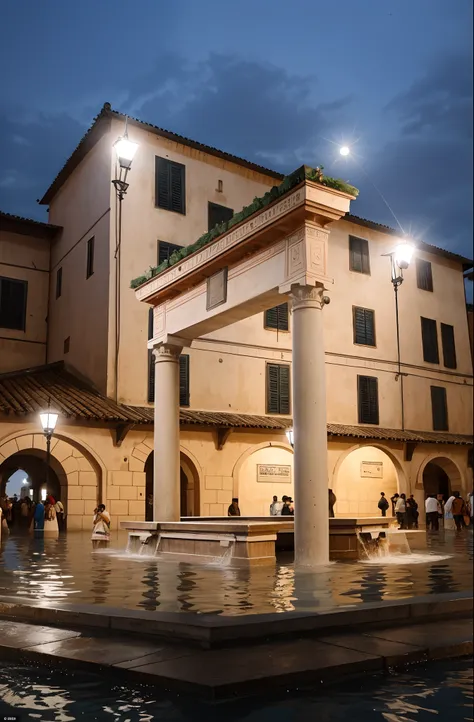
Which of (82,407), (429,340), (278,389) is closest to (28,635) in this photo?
(82,407)

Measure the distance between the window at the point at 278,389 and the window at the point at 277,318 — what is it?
5.08ft

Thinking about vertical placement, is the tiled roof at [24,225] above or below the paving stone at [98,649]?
above

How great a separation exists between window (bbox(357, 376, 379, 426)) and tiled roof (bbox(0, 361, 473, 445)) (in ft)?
2.86

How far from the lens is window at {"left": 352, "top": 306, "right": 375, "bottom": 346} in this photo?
30094 mm

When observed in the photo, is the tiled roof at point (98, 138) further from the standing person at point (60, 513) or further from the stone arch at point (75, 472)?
the standing person at point (60, 513)

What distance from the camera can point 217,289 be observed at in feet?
46.3

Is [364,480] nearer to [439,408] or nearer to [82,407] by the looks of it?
[439,408]

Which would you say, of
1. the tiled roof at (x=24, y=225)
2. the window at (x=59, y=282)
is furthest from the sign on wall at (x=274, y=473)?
the tiled roof at (x=24, y=225)

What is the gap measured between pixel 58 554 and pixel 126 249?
1354 centimetres

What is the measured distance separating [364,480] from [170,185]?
1448 centimetres

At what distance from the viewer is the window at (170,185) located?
2647 centimetres

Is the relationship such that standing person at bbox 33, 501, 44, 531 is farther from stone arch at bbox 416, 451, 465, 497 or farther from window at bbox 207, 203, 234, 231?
stone arch at bbox 416, 451, 465, 497

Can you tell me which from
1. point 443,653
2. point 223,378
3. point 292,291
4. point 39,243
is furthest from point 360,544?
point 39,243

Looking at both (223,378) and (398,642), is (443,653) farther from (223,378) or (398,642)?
→ (223,378)
